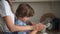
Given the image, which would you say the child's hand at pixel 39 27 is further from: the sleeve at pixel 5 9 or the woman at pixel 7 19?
the sleeve at pixel 5 9

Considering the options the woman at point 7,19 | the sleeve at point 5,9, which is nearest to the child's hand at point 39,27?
the woman at point 7,19

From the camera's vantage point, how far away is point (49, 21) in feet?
5.02

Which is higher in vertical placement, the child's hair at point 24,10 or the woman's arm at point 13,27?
the child's hair at point 24,10

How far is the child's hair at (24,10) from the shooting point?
1.52 metres

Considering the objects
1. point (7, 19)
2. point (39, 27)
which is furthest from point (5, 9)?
point (39, 27)

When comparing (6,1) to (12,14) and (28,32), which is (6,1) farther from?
(28,32)

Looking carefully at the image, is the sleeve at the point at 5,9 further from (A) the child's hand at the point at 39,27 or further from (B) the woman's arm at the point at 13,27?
(A) the child's hand at the point at 39,27

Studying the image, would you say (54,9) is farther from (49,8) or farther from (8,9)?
(8,9)

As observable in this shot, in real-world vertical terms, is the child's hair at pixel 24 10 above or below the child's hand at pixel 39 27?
above

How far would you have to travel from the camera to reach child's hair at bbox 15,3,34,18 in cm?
152

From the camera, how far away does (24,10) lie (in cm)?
152

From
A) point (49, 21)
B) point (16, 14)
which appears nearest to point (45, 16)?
point (49, 21)

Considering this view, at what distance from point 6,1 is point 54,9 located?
0.88ft

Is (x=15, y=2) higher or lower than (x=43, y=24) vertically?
higher
